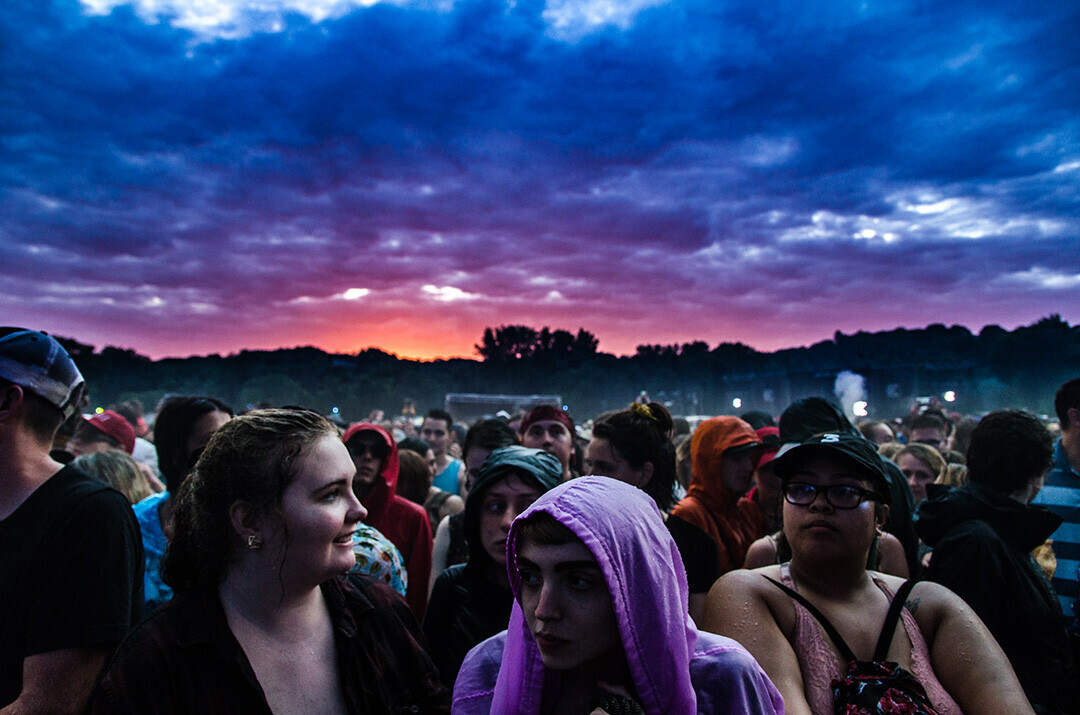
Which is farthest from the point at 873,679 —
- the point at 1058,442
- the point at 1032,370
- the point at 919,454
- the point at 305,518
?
the point at 1032,370

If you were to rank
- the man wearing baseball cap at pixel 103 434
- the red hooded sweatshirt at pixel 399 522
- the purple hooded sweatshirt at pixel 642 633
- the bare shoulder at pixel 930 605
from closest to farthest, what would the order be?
the purple hooded sweatshirt at pixel 642 633
the bare shoulder at pixel 930 605
the red hooded sweatshirt at pixel 399 522
the man wearing baseball cap at pixel 103 434

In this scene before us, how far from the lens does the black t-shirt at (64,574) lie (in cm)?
180

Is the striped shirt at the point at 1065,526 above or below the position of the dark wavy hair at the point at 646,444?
below

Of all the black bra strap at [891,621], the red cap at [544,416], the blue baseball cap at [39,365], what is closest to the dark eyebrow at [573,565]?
the black bra strap at [891,621]

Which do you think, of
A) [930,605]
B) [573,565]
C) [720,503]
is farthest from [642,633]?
[720,503]

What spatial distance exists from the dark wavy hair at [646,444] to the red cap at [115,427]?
5463 millimetres

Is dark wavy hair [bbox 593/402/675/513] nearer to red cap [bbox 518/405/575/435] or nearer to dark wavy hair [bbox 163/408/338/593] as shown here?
red cap [bbox 518/405/575/435]

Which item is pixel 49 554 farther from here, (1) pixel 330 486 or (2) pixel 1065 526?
(2) pixel 1065 526

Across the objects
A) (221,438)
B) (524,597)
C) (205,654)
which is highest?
(221,438)

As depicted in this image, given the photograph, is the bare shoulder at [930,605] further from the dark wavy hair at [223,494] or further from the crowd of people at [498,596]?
the dark wavy hair at [223,494]

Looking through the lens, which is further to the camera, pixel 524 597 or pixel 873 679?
pixel 873 679

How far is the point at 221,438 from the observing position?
1.79m

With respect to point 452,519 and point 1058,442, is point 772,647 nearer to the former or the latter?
point 452,519

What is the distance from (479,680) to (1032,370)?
51.4 metres
